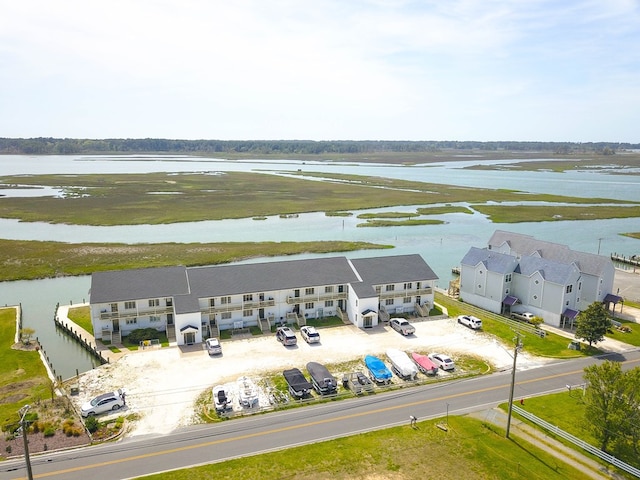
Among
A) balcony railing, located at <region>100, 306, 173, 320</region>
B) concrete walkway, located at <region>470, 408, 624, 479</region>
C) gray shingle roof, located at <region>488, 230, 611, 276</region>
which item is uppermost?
gray shingle roof, located at <region>488, 230, 611, 276</region>

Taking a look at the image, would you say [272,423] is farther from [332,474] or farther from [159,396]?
[159,396]

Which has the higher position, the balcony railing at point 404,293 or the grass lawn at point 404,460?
the balcony railing at point 404,293

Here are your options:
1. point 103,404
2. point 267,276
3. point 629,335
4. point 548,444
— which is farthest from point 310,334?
point 629,335

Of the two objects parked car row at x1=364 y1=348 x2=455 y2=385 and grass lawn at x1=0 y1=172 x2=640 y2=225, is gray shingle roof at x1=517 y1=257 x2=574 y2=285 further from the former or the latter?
grass lawn at x1=0 y1=172 x2=640 y2=225

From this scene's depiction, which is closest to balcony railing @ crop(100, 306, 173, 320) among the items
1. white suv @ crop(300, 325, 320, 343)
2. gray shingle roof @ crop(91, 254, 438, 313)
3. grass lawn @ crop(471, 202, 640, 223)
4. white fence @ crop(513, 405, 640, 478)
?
gray shingle roof @ crop(91, 254, 438, 313)

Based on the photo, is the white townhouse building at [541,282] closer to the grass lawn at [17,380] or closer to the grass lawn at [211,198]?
the grass lawn at [17,380]

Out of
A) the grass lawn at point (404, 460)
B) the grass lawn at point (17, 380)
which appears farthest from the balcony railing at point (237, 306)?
the grass lawn at point (404, 460)

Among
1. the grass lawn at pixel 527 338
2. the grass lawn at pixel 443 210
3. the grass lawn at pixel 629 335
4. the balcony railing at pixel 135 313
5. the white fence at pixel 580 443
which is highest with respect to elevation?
the grass lawn at pixel 443 210
